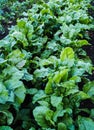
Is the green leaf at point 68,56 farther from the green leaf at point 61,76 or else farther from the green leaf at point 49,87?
the green leaf at point 49,87

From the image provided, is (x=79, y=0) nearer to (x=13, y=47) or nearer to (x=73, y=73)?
(x=13, y=47)

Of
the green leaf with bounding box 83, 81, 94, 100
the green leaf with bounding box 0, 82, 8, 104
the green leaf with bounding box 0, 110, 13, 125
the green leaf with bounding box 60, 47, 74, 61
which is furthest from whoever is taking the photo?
the green leaf with bounding box 60, 47, 74, 61

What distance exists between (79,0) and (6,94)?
419cm

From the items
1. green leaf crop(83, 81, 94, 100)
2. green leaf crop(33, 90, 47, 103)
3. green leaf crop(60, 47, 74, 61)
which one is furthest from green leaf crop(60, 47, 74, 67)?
green leaf crop(33, 90, 47, 103)

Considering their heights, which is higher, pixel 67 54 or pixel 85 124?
pixel 67 54

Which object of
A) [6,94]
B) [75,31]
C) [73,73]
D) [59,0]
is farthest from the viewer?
[59,0]

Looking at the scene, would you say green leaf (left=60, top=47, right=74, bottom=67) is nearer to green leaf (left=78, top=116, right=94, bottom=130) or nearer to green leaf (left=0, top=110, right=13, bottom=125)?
green leaf (left=78, top=116, right=94, bottom=130)

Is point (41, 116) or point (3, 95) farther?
point (41, 116)

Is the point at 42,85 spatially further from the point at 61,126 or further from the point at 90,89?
the point at 61,126

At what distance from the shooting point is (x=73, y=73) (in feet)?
10.4

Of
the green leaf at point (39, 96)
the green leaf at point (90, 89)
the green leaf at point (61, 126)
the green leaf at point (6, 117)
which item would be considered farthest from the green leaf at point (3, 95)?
the green leaf at point (90, 89)

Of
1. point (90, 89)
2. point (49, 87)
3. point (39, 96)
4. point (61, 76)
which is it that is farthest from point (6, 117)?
point (90, 89)

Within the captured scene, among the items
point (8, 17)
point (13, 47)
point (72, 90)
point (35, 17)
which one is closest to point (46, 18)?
point (35, 17)

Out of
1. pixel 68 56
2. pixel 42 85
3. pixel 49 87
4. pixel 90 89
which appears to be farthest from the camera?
pixel 42 85
